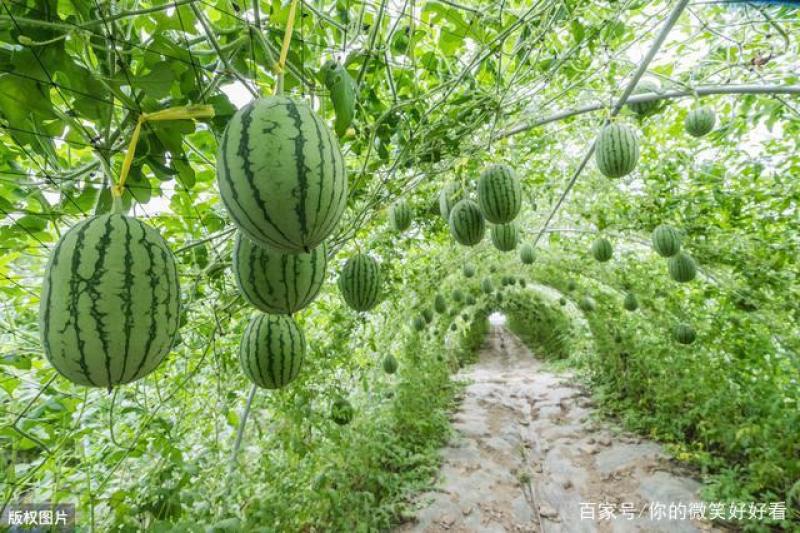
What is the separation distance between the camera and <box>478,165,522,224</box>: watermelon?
8.16 ft

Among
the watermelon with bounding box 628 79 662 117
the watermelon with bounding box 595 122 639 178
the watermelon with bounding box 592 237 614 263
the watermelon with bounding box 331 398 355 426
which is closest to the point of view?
the watermelon with bounding box 595 122 639 178

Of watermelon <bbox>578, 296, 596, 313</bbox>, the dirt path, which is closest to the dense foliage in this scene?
the dirt path

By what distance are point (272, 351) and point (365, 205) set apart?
961 mm

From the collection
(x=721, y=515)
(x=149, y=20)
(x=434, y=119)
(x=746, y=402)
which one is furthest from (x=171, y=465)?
(x=746, y=402)

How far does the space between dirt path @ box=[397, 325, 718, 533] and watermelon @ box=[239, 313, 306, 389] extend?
3.58 metres

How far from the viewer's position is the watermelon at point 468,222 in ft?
9.10

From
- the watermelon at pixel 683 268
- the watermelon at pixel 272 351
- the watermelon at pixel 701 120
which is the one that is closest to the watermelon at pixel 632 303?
the watermelon at pixel 683 268

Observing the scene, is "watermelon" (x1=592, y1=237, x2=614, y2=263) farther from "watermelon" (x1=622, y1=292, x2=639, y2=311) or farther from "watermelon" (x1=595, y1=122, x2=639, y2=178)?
"watermelon" (x1=595, y1=122, x2=639, y2=178)

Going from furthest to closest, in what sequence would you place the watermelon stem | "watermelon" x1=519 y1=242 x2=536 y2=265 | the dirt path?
"watermelon" x1=519 y1=242 x2=536 y2=265
the dirt path
the watermelon stem

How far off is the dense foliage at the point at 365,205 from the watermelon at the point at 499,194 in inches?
0.7

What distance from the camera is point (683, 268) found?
15.6 feet

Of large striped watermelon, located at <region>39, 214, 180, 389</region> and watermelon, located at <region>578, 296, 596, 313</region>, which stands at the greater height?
large striped watermelon, located at <region>39, 214, 180, 389</region>

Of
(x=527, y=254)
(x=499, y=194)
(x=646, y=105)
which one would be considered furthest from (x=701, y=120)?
(x=527, y=254)

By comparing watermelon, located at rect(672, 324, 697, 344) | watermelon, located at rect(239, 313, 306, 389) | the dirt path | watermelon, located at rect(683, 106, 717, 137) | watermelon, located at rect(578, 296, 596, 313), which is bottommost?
the dirt path
